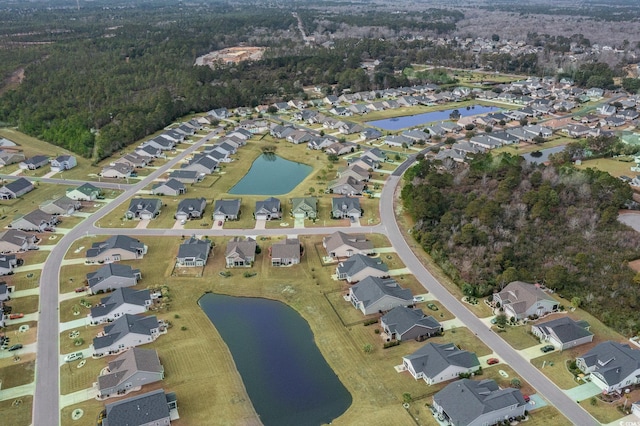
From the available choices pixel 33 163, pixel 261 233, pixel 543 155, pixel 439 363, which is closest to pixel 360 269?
pixel 439 363

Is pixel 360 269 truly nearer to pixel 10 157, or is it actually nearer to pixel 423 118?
pixel 10 157

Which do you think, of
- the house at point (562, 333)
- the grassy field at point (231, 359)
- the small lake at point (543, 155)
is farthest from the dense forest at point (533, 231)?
the small lake at point (543, 155)

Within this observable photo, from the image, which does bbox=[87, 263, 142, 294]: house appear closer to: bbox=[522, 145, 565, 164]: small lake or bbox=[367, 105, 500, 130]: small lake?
bbox=[522, 145, 565, 164]: small lake

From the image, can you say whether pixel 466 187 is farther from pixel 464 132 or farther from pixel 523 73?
pixel 523 73

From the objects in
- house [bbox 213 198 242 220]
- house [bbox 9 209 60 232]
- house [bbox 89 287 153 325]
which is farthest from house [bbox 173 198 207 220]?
house [bbox 89 287 153 325]

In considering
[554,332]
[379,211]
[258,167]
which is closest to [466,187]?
[379,211]

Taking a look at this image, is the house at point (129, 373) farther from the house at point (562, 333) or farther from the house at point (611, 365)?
the house at point (611, 365)
